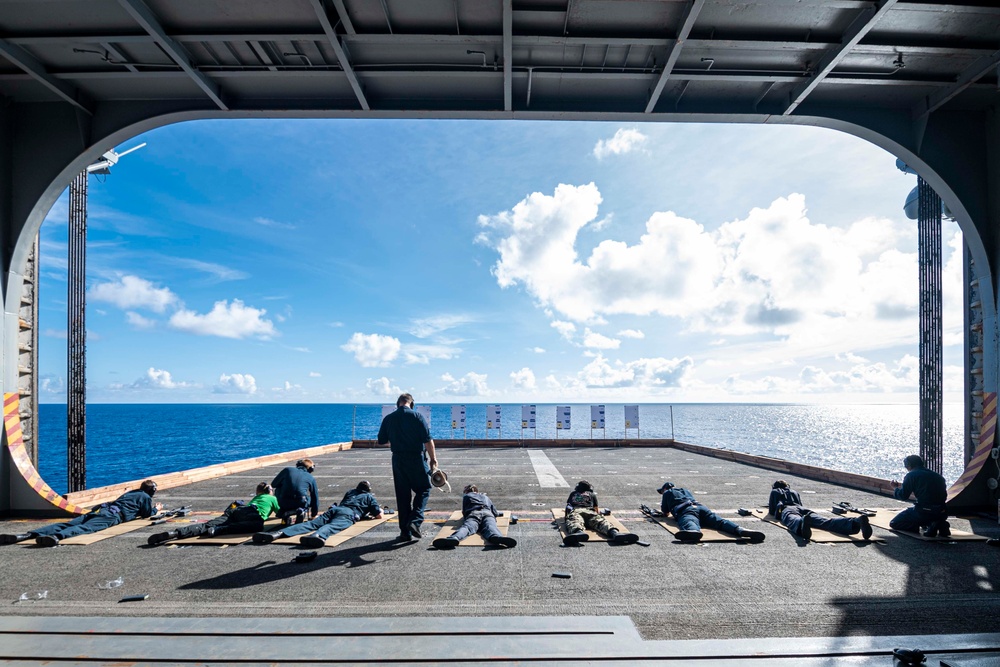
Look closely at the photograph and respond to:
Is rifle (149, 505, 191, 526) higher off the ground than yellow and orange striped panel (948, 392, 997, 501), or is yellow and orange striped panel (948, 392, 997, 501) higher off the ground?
yellow and orange striped panel (948, 392, 997, 501)

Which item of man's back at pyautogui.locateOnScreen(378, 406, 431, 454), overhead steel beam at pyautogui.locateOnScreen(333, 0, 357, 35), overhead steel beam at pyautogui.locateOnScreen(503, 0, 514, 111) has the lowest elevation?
man's back at pyautogui.locateOnScreen(378, 406, 431, 454)

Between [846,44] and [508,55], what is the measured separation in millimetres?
4810

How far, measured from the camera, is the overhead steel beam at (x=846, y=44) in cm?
651

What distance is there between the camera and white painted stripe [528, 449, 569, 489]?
13.4m

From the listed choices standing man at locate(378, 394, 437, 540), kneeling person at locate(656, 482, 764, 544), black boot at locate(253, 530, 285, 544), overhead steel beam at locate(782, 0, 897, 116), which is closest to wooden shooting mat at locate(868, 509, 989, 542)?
kneeling person at locate(656, 482, 764, 544)

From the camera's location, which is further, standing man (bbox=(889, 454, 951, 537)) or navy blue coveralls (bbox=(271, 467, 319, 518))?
navy blue coveralls (bbox=(271, 467, 319, 518))

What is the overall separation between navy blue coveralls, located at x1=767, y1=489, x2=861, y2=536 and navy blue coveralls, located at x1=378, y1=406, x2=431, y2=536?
19.6ft

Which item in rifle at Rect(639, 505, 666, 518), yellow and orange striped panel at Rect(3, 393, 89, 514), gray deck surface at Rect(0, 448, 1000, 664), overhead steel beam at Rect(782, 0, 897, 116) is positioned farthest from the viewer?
rifle at Rect(639, 505, 666, 518)

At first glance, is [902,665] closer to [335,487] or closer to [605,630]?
[605,630]

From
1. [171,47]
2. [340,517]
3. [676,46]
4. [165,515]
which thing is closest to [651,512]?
[340,517]

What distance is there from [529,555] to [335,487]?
26.9ft

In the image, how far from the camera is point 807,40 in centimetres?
725

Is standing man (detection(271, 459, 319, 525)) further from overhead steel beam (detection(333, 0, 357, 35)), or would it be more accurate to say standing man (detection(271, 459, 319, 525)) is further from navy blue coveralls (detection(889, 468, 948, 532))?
navy blue coveralls (detection(889, 468, 948, 532))

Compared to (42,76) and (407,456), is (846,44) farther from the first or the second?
(42,76)
